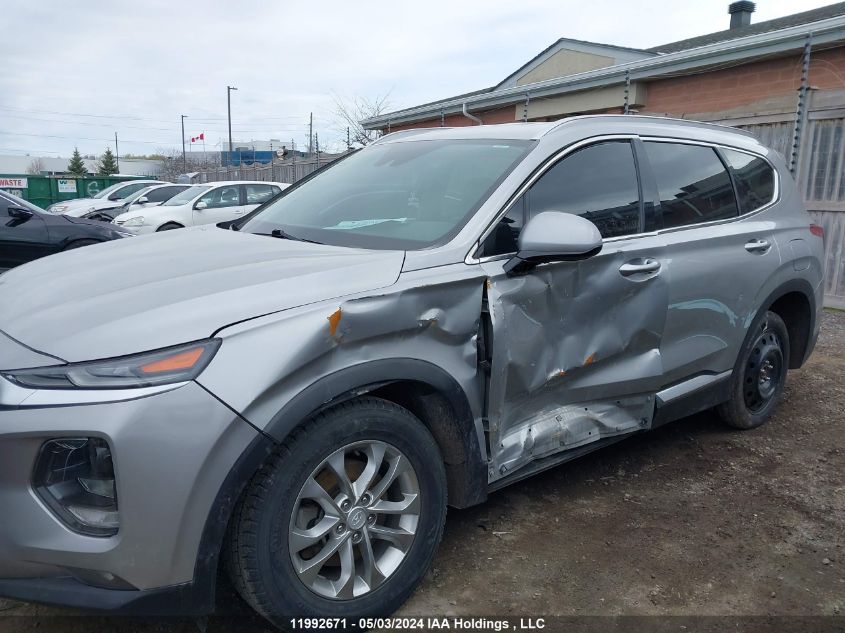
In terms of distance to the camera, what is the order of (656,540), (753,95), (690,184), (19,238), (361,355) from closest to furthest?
(361,355), (656,540), (690,184), (19,238), (753,95)

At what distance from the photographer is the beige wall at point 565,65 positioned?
1711 cm

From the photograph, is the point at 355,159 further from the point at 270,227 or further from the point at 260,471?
the point at 260,471

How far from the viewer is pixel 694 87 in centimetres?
1144

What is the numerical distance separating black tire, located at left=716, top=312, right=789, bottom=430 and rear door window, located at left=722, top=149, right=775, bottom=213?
0.67 metres

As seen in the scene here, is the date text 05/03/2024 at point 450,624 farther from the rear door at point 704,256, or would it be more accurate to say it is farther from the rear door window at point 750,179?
the rear door window at point 750,179

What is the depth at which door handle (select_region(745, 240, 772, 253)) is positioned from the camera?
12.7ft

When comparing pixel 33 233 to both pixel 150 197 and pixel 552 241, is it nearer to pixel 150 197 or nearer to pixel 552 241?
pixel 552 241

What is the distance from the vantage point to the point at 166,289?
2.24m

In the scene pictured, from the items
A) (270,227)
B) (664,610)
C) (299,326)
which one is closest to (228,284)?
(299,326)

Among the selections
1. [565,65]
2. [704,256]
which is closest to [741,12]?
[565,65]

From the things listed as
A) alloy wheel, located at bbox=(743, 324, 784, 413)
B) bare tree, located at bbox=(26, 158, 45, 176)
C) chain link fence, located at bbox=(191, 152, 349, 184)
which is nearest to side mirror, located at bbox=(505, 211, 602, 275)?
alloy wheel, located at bbox=(743, 324, 784, 413)

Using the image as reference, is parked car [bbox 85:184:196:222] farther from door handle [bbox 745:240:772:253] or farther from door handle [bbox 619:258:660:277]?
door handle [bbox 619:258:660:277]

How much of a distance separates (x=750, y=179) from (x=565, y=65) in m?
15.4

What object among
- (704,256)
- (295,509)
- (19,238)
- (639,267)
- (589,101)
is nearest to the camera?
(295,509)
